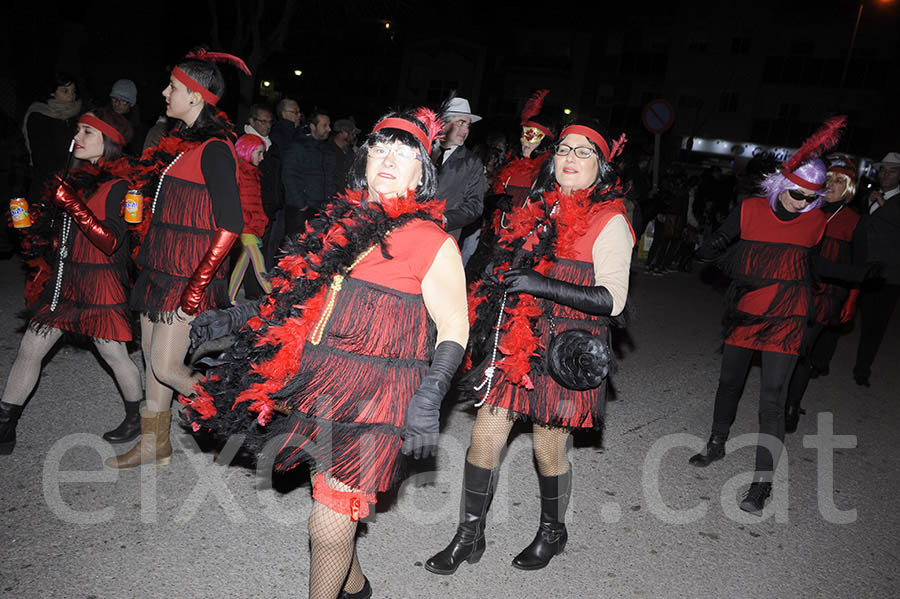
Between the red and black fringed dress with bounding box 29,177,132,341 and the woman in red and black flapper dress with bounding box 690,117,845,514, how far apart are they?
12.0ft

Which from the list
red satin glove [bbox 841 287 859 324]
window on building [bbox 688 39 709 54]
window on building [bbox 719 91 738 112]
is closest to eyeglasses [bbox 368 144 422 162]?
red satin glove [bbox 841 287 859 324]

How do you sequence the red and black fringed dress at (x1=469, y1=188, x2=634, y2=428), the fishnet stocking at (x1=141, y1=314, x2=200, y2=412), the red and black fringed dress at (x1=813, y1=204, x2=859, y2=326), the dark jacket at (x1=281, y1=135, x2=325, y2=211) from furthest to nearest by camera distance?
the dark jacket at (x1=281, y1=135, x2=325, y2=211) < the red and black fringed dress at (x1=813, y1=204, x2=859, y2=326) < the fishnet stocking at (x1=141, y1=314, x2=200, y2=412) < the red and black fringed dress at (x1=469, y1=188, x2=634, y2=428)

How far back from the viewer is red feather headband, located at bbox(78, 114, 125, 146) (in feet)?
11.9

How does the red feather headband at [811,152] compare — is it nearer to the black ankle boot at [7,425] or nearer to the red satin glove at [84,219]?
the red satin glove at [84,219]

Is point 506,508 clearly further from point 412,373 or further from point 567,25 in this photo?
point 567,25

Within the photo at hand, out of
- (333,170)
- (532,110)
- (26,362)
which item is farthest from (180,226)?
(333,170)

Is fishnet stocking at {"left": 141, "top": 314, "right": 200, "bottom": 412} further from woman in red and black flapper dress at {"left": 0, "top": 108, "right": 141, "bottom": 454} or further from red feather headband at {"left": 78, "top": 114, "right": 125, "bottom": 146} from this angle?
red feather headband at {"left": 78, "top": 114, "right": 125, "bottom": 146}

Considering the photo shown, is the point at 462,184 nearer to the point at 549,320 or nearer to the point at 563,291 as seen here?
the point at 549,320

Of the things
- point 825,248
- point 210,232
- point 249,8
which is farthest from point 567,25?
point 210,232

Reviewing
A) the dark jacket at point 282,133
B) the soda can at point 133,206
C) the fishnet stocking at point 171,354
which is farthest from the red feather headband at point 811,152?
the dark jacket at point 282,133

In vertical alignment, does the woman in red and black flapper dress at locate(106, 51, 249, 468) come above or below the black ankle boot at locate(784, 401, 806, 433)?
above

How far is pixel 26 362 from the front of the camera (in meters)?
3.61

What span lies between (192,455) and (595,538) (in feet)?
8.05

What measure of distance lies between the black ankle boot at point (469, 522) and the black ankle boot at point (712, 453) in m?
2.16
